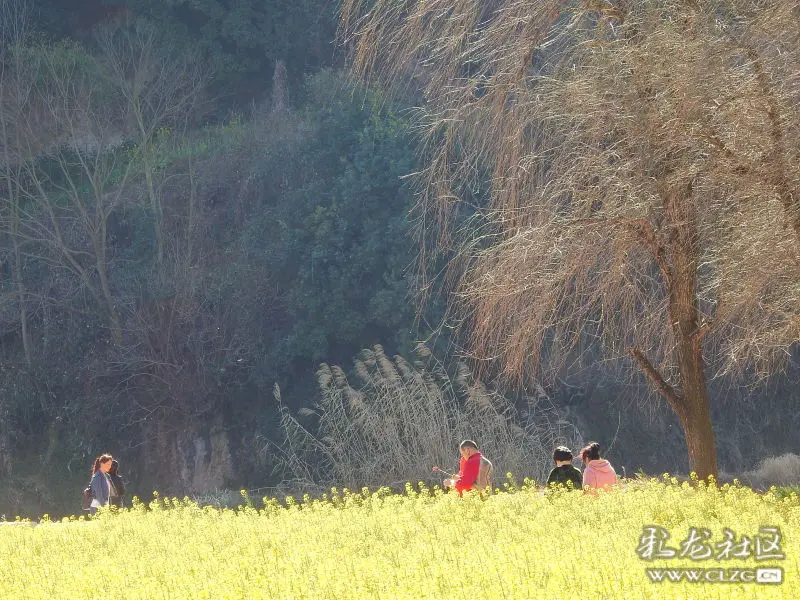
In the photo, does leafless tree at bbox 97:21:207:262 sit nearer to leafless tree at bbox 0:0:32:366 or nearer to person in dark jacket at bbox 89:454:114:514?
leafless tree at bbox 0:0:32:366

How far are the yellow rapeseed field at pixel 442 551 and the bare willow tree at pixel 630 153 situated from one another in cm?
126

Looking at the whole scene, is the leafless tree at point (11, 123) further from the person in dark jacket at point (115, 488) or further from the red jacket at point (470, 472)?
the red jacket at point (470, 472)

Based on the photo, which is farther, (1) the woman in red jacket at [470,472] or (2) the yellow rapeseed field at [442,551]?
(1) the woman in red jacket at [470,472]

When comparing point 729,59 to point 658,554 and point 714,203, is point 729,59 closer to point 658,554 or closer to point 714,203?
point 714,203

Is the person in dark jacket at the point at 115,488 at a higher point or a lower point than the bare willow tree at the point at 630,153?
lower

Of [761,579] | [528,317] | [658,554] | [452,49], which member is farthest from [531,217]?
[761,579]

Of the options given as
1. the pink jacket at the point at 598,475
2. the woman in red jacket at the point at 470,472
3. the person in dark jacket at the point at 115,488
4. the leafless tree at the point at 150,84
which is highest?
the leafless tree at the point at 150,84

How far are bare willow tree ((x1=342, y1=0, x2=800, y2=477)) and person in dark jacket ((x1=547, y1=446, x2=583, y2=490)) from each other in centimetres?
139

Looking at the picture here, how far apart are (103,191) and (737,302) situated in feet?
70.3

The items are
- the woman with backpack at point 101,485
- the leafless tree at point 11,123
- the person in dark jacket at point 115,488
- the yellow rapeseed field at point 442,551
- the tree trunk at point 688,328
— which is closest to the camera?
the yellow rapeseed field at point 442,551

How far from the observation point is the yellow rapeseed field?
22.1 ft

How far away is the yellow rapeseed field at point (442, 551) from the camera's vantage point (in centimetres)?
675

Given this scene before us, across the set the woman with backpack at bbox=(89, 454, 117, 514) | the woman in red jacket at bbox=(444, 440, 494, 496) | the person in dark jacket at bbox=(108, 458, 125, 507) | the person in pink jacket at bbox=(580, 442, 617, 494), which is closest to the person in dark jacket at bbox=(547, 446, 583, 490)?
the person in pink jacket at bbox=(580, 442, 617, 494)

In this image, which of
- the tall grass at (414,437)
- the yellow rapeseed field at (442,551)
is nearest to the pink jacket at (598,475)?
the yellow rapeseed field at (442,551)
